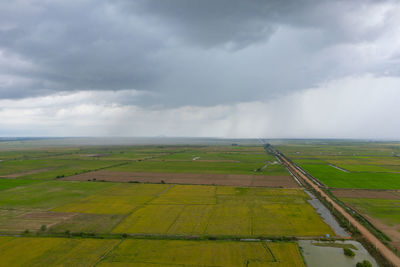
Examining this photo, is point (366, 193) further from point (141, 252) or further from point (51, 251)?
point (51, 251)

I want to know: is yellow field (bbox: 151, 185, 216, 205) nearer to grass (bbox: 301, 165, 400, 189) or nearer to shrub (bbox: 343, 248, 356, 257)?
shrub (bbox: 343, 248, 356, 257)

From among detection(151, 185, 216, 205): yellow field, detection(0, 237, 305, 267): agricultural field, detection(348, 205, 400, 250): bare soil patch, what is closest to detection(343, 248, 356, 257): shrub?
detection(0, 237, 305, 267): agricultural field

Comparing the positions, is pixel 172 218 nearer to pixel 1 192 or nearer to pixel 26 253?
pixel 26 253

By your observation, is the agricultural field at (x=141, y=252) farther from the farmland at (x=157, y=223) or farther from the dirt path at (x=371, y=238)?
the dirt path at (x=371, y=238)

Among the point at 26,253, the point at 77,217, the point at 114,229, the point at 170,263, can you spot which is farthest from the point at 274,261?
the point at 77,217

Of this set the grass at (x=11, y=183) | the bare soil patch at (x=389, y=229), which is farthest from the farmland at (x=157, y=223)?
the bare soil patch at (x=389, y=229)
